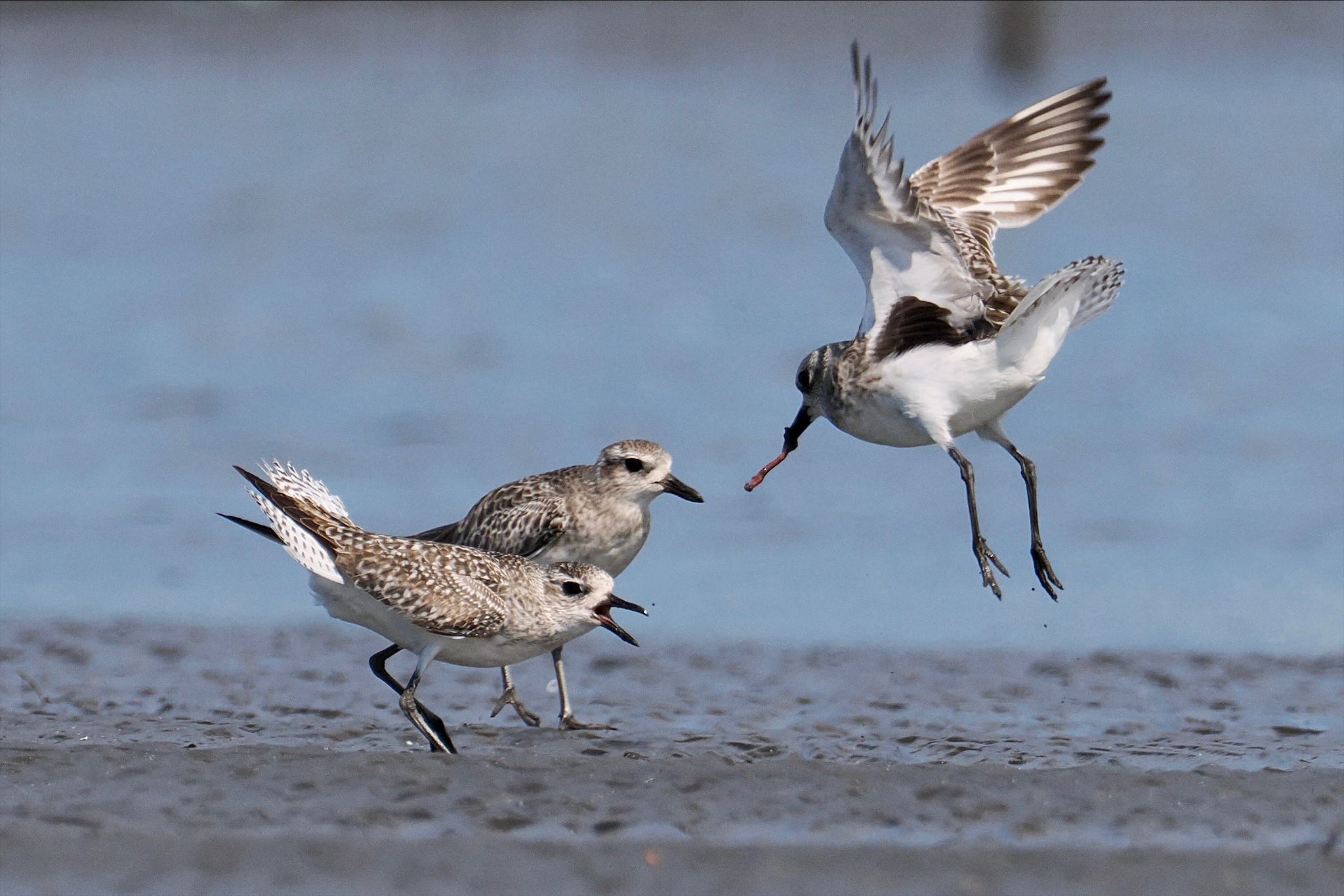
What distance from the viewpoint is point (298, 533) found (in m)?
8.48

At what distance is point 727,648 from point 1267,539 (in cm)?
386

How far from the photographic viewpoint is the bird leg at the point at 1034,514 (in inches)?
372

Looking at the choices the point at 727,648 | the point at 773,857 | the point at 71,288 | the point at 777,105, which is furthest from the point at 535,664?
the point at 777,105

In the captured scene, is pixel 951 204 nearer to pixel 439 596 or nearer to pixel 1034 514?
pixel 1034 514

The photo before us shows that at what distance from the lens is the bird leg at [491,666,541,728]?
918 cm

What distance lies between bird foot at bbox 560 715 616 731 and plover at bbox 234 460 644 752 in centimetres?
49

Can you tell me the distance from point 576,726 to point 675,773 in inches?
49.3

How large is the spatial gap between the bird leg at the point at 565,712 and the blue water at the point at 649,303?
4.50 ft

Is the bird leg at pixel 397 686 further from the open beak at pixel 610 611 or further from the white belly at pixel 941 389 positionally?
the white belly at pixel 941 389

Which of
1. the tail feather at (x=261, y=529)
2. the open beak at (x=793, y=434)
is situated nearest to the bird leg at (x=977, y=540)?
the open beak at (x=793, y=434)

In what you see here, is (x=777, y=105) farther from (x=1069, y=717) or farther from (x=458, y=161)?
(x=1069, y=717)

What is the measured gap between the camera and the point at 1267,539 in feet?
39.8

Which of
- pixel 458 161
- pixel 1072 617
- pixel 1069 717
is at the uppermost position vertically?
pixel 458 161

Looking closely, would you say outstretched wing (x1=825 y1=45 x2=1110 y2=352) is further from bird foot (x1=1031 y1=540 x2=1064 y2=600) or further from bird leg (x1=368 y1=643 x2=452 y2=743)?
bird leg (x1=368 y1=643 x2=452 y2=743)
